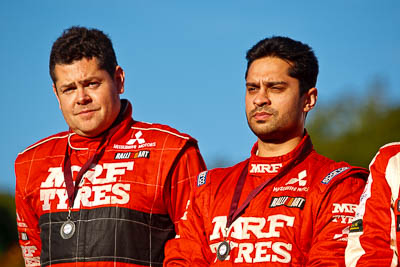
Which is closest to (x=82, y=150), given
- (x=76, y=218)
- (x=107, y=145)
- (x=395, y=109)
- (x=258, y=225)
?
(x=107, y=145)

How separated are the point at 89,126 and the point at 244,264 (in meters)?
1.94

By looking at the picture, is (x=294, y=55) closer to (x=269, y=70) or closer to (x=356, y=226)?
(x=269, y=70)

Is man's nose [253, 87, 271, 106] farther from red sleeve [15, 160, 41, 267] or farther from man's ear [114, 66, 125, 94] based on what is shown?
red sleeve [15, 160, 41, 267]

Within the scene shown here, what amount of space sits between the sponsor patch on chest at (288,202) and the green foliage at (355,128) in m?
33.2

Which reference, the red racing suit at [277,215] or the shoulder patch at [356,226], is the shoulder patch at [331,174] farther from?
the shoulder patch at [356,226]

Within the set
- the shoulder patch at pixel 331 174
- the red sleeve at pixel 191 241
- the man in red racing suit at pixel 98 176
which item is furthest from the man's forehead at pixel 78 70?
the shoulder patch at pixel 331 174

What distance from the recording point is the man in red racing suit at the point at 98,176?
5.85m

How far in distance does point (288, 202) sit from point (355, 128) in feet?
159

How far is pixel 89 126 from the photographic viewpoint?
241 inches

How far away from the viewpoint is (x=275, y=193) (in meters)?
5.21

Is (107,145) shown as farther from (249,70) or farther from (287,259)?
(287,259)

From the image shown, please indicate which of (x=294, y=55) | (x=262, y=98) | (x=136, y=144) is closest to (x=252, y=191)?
(x=262, y=98)

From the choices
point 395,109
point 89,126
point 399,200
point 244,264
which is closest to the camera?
point 399,200

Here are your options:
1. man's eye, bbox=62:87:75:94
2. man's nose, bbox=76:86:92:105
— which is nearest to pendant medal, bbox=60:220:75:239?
man's nose, bbox=76:86:92:105
